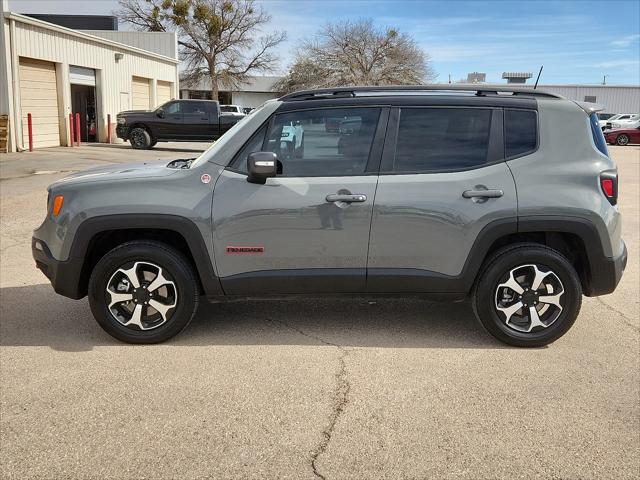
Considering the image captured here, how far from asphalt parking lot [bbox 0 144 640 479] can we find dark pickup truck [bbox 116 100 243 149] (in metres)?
18.8

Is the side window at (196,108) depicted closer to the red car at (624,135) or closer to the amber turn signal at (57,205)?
the amber turn signal at (57,205)

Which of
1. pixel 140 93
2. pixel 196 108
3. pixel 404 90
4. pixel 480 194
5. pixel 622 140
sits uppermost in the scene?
pixel 140 93

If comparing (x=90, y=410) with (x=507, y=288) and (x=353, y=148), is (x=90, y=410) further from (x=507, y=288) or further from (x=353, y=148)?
(x=507, y=288)

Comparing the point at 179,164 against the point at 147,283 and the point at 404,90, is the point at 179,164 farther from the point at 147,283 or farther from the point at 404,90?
the point at 404,90

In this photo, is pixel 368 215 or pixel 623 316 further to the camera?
pixel 623 316

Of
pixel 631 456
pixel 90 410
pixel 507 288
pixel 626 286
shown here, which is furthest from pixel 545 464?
pixel 626 286

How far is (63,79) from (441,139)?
21872 mm

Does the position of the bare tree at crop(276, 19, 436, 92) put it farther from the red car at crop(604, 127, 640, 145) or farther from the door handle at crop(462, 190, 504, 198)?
the door handle at crop(462, 190, 504, 198)

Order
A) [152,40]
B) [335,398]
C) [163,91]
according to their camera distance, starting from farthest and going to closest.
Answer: [152,40] < [163,91] < [335,398]

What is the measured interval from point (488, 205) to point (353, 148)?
1008 mm

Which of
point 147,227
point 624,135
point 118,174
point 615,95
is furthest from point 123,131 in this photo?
point 615,95

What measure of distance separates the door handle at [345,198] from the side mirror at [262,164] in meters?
0.42

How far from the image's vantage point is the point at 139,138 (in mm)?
23766

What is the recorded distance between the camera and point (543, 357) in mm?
4434
